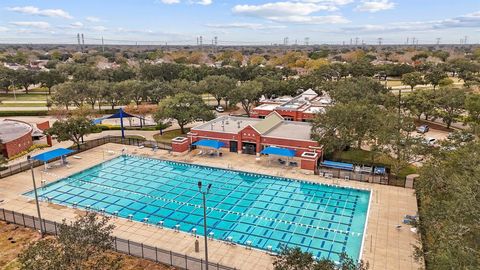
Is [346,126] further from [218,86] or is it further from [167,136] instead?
[218,86]

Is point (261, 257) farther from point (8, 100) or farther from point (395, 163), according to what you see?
point (8, 100)

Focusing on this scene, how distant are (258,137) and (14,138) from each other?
32.3 m

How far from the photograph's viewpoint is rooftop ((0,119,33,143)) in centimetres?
4715

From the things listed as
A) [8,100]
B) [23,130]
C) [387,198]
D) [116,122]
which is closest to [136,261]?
[387,198]

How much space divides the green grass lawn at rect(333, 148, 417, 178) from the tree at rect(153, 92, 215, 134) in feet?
68.5

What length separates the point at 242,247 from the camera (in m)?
25.6

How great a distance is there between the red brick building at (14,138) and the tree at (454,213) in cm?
4652

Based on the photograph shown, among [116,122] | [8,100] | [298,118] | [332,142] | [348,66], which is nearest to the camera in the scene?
[332,142]

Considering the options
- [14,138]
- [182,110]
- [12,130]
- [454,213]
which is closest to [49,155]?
[14,138]

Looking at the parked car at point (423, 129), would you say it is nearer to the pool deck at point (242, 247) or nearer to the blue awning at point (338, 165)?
the blue awning at point (338, 165)

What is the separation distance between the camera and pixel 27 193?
112ft

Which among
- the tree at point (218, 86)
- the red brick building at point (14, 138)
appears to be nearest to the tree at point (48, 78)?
the red brick building at point (14, 138)

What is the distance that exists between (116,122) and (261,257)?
48.8m

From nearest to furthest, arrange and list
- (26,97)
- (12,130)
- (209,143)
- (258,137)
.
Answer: (258,137) < (209,143) < (12,130) < (26,97)
